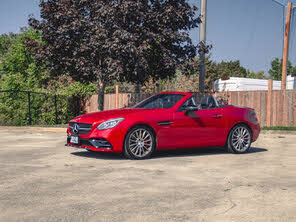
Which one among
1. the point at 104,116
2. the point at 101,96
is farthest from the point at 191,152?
the point at 101,96

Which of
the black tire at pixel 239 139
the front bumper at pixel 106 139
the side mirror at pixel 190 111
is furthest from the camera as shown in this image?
the black tire at pixel 239 139

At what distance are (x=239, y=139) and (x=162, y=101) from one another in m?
2.24

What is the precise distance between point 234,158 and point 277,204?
4.32 metres

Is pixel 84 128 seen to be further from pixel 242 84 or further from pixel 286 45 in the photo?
pixel 242 84

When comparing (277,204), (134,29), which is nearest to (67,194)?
(277,204)

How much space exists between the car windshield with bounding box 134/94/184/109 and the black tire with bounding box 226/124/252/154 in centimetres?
168

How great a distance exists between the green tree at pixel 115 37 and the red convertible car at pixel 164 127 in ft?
24.7

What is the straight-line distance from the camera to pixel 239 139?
10070mm

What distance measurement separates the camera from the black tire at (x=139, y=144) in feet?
28.0

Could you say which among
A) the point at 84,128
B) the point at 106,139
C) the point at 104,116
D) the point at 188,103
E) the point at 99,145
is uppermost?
the point at 188,103

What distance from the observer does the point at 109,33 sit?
1748 centimetres

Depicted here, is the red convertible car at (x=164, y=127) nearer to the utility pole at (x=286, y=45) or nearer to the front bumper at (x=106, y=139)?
the front bumper at (x=106, y=139)

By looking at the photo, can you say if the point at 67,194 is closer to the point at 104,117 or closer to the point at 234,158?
the point at 104,117

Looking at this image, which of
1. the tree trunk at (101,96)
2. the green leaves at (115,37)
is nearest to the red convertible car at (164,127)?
the green leaves at (115,37)
